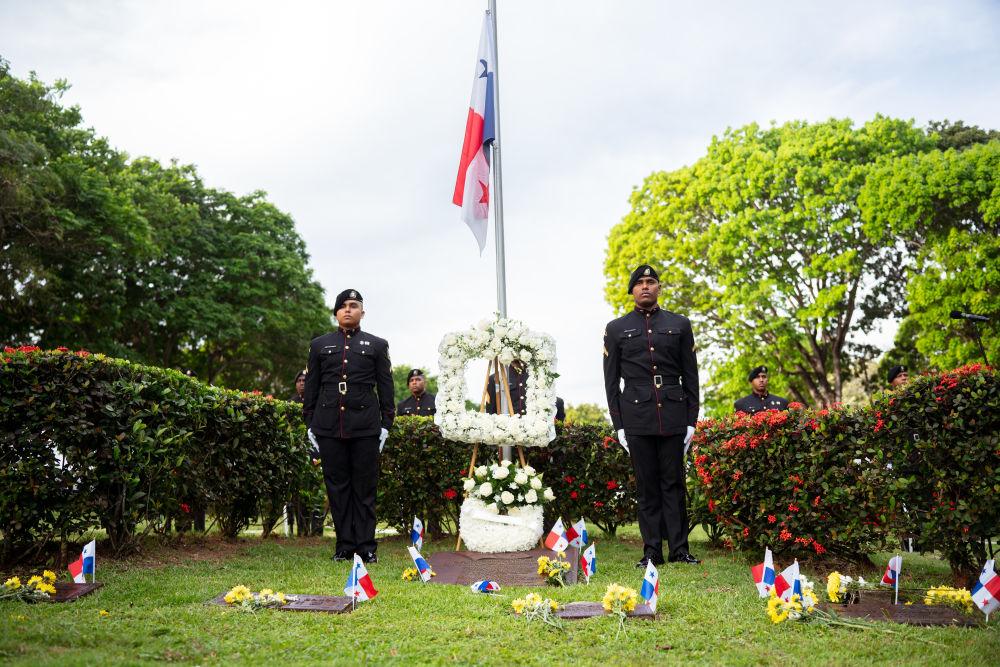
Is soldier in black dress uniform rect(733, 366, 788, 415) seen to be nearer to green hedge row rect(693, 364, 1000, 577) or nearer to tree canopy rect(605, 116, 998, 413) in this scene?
green hedge row rect(693, 364, 1000, 577)

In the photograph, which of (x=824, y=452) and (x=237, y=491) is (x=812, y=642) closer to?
(x=824, y=452)

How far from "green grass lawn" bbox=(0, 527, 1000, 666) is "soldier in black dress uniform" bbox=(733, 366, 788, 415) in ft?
14.2

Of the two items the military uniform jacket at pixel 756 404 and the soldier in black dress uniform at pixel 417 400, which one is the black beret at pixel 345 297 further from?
the military uniform jacket at pixel 756 404

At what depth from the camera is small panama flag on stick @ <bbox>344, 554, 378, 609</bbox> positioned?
15.1ft

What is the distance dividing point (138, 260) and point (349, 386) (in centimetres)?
1870

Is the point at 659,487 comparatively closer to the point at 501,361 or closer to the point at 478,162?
the point at 501,361

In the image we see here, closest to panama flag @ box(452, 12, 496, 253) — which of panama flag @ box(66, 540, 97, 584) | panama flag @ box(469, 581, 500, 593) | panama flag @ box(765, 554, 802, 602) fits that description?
panama flag @ box(469, 581, 500, 593)

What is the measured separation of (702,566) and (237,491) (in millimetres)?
4170

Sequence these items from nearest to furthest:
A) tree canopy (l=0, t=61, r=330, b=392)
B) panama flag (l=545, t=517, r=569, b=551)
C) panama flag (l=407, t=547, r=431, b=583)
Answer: panama flag (l=407, t=547, r=431, b=583) → panama flag (l=545, t=517, r=569, b=551) → tree canopy (l=0, t=61, r=330, b=392)

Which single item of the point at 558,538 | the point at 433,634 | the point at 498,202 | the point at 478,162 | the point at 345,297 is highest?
the point at 478,162

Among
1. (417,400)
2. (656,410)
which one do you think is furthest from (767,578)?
(417,400)

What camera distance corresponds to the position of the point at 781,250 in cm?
2252

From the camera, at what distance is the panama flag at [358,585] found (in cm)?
462

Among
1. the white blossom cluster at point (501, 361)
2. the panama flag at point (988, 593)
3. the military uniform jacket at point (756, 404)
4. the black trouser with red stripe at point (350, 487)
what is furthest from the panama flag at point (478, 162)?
the panama flag at point (988, 593)
